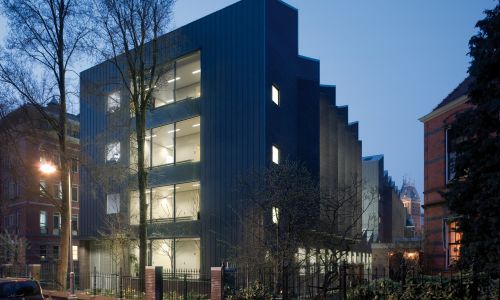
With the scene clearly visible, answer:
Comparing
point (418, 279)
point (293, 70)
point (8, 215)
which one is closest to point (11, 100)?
point (293, 70)

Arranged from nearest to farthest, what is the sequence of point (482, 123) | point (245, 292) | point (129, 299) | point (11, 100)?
point (482, 123) → point (245, 292) → point (129, 299) → point (11, 100)

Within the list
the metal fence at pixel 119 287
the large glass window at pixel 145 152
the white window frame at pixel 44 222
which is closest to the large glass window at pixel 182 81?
the large glass window at pixel 145 152

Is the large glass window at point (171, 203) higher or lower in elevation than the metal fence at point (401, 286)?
Result: higher

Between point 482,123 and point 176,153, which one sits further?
point 176,153

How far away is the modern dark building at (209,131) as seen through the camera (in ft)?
90.7

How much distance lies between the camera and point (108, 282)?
110ft

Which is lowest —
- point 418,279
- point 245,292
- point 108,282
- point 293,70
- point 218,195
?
point 108,282

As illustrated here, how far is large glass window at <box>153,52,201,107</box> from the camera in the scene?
31516 millimetres

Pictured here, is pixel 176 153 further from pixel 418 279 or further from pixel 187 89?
pixel 418 279

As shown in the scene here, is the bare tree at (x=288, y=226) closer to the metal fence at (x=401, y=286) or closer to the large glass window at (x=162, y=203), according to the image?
the metal fence at (x=401, y=286)

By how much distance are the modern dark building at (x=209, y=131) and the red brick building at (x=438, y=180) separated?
3.64m

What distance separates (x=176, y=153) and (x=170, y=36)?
7.12m

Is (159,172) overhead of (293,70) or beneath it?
beneath

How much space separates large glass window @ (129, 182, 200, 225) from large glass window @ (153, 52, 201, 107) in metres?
5.48
